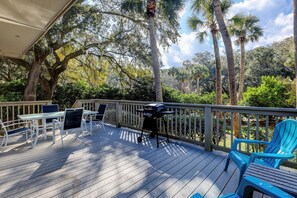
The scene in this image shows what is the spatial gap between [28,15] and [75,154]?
2691 millimetres

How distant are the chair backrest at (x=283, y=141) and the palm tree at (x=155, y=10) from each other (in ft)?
16.0

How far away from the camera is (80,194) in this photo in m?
2.31

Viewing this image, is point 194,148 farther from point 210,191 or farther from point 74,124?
point 74,124

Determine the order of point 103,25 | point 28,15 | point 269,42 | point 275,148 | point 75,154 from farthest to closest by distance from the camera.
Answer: point 269,42 → point 103,25 → point 75,154 → point 28,15 → point 275,148

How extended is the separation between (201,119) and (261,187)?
10.2 feet

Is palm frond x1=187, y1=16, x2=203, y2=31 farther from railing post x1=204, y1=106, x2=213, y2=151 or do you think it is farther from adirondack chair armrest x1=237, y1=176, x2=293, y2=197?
adirondack chair armrest x1=237, y1=176, x2=293, y2=197

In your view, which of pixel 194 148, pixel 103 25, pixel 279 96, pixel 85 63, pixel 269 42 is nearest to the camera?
pixel 194 148

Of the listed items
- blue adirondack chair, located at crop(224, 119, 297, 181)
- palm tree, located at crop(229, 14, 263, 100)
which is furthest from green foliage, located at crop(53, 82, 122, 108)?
palm tree, located at crop(229, 14, 263, 100)

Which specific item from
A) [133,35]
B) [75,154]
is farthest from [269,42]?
[75,154]

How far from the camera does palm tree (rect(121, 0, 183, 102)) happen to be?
23.6 feet

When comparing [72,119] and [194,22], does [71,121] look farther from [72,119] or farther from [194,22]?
[194,22]

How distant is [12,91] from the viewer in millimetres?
10844

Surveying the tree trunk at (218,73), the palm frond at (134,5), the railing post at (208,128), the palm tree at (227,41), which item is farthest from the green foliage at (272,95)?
the railing post at (208,128)

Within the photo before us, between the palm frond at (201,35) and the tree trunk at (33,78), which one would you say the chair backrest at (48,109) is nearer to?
the tree trunk at (33,78)
